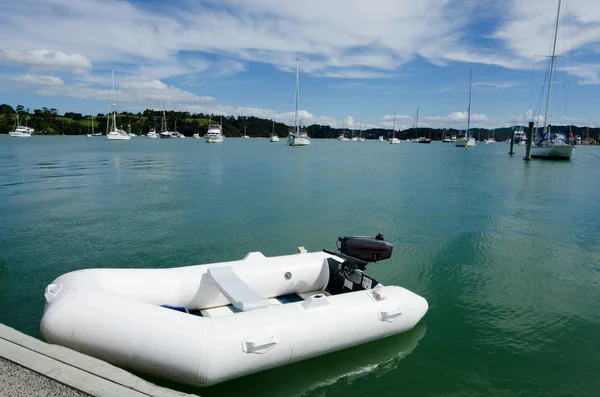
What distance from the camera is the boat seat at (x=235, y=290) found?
450 cm

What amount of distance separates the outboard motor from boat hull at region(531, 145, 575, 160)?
43.6 m

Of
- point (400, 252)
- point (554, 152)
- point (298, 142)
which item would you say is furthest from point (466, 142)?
point (400, 252)

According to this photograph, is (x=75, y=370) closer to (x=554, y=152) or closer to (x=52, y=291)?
(x=52, y=291)

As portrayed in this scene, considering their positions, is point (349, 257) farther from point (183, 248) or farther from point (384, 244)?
point (183, 248)

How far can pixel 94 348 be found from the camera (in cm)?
381

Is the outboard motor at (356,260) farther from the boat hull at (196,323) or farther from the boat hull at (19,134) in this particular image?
the boat hull at (19,134)

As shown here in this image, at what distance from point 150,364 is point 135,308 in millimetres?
585

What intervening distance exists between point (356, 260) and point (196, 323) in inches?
101

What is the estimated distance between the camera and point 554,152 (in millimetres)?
41594

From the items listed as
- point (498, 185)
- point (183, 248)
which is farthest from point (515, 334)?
point (498, 185)

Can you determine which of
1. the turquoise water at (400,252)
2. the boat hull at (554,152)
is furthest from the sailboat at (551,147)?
the turquoise water at (400,252)

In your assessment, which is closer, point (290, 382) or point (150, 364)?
point (150, 364)

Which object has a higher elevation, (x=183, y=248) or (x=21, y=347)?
(x=21, y=347)

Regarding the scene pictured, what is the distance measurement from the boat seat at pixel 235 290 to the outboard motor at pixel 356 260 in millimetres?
1605
